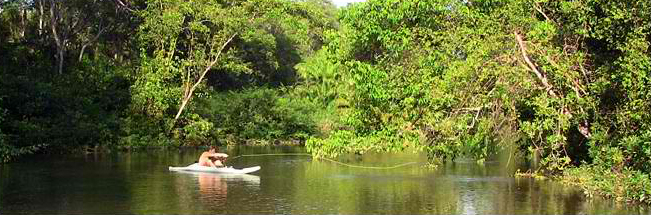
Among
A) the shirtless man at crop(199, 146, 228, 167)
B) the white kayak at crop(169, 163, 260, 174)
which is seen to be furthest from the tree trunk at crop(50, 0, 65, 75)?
the white kayak at crop(169, 163, 260, 174)

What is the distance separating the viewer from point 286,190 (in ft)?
67.4

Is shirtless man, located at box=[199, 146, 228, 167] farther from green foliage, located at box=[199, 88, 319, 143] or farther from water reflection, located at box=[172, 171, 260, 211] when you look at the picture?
green foliage, located at box=[199, 88, 319, 143]

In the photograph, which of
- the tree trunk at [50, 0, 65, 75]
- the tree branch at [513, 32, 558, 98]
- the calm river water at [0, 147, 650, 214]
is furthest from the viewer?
the tree trunk at [50, 0, 65, 75]

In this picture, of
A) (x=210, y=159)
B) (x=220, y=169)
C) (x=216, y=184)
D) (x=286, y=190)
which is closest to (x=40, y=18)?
(x=210, y=159)

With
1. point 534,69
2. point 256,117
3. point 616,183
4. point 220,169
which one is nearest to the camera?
point 616,183

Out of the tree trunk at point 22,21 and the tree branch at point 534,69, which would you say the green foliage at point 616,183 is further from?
the tree trunk at point 22,21

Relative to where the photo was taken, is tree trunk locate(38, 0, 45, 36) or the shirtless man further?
tree trunk locate(38, 0, 45, 36)

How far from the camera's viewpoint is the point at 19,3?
3722 centimetres

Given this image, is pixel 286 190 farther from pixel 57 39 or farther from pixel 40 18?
pixel 40 18

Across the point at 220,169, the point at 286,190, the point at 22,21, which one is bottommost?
the point at 286,190

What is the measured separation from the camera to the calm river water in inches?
672

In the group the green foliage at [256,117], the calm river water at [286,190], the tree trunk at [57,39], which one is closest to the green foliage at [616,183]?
the calm river water at [286,190]

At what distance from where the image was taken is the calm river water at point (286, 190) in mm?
17078

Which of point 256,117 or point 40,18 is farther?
point 256,117
